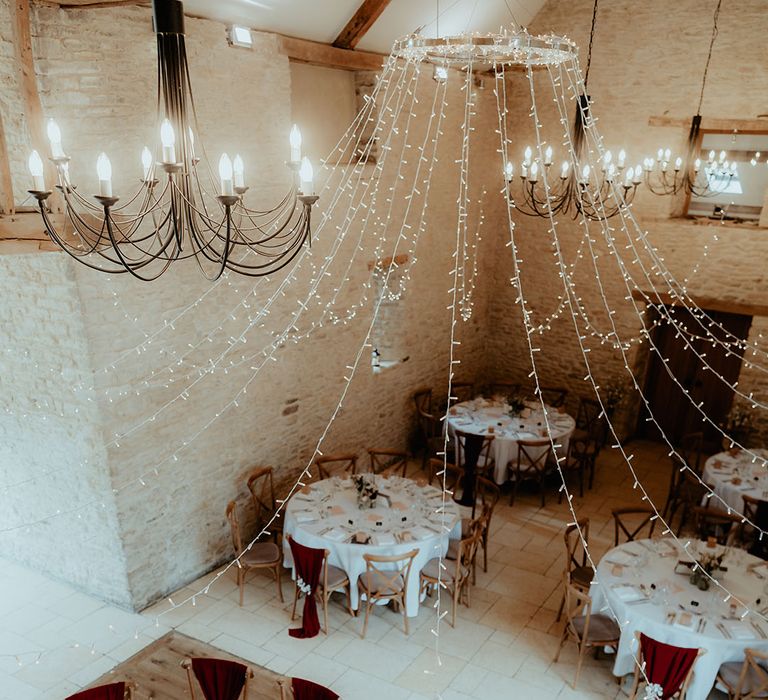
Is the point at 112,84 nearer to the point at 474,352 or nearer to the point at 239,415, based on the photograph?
the point at 239,415

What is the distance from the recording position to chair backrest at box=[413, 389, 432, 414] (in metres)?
9.35

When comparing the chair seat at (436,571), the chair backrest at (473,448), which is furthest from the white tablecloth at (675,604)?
the chair backrest at (473,448)

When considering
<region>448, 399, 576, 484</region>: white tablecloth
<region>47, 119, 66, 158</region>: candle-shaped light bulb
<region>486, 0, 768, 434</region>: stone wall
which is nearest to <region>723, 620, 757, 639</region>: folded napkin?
<region>448, 399, 576, 484</region>: white tablecloth

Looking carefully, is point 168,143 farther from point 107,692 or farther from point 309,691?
point 107,692

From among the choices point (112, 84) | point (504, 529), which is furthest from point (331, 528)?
point (112, 84)

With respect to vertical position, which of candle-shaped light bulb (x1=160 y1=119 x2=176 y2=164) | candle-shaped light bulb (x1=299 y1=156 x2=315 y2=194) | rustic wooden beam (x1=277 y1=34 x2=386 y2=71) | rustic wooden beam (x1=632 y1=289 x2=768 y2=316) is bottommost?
rustic wooden beam (x1=632 y1=289 x2=768 y2=316)

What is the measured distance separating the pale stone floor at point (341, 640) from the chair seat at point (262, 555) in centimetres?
36

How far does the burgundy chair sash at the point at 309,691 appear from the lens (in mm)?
4023

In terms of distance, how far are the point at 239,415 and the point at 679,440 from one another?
22.1ft

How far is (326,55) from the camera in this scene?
6742 mm

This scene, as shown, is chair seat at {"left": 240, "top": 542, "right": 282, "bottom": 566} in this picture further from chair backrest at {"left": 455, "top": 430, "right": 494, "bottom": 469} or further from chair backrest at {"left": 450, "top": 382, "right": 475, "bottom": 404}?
chair backrest at {"left": 450, "top": 382, "right": 475, "bottom": 404}

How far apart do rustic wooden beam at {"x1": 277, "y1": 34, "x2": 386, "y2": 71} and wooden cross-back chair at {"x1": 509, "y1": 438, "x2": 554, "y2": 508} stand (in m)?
4.53

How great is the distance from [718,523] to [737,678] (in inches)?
93.1

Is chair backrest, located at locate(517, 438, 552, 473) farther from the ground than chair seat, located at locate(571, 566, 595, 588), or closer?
farther from the ground
